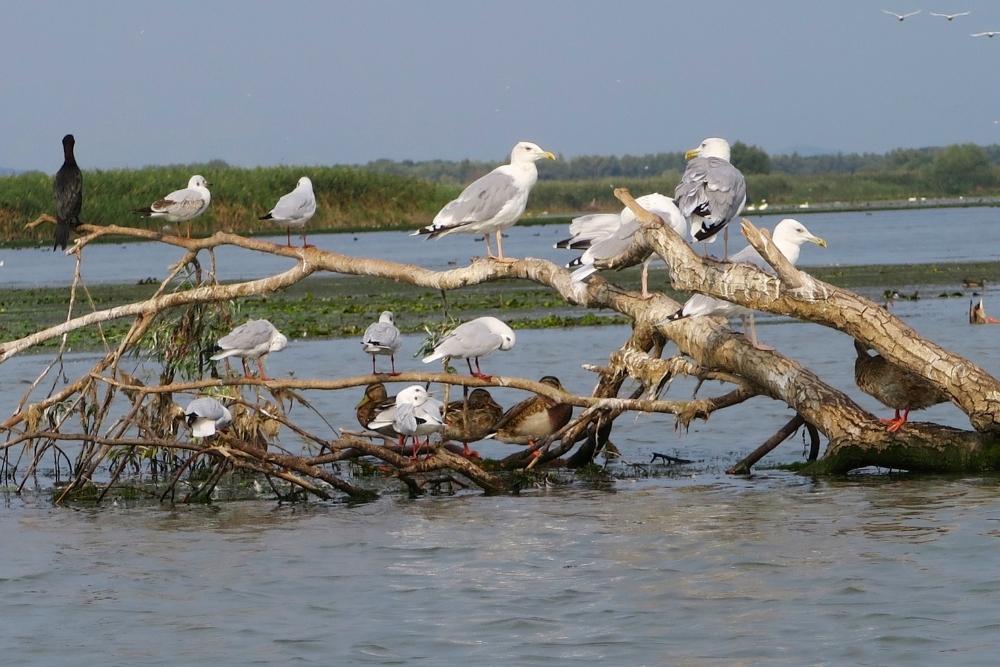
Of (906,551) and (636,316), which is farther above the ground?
(636,316)

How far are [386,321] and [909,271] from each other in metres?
20.2

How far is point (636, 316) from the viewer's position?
11.1 metres

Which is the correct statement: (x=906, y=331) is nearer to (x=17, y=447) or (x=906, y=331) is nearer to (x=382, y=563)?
(x=382, y=563)

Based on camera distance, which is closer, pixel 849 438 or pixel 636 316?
pixel 849 438

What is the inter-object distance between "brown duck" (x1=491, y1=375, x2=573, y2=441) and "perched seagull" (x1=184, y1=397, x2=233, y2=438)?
2088mm

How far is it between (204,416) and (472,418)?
204 centimetres

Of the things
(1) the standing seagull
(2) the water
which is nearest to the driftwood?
(1) the standing seagull

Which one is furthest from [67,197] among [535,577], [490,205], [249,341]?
[535,577]

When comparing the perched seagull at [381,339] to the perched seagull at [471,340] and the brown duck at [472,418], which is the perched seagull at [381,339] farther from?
the brown duck at [472,418]

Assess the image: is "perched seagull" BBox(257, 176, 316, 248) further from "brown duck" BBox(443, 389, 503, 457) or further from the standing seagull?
"brown duck" BBox(443, 389, 503, 457)

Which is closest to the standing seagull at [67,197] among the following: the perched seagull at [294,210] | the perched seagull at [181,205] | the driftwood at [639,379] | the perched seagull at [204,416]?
the perched seagull at [181,205]

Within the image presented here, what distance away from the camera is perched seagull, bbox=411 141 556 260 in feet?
38.8

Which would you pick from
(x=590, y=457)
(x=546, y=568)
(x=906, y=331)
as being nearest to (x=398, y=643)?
(x=546, y=568)

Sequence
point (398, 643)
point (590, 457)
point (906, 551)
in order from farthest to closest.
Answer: point (590, 457) → point (906, 551) → point (398, 643)
